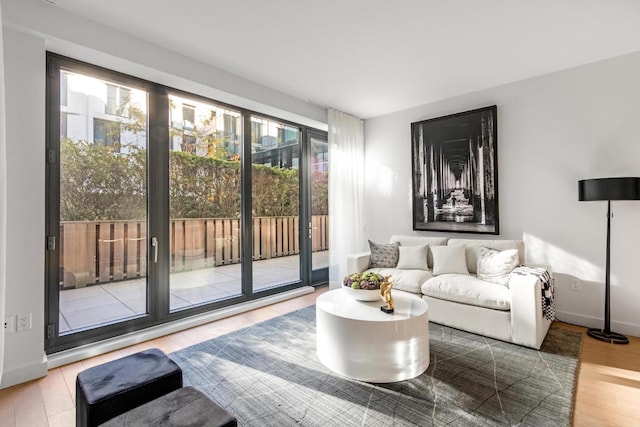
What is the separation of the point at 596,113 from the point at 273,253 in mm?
3990

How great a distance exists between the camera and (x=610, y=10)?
8.15ft

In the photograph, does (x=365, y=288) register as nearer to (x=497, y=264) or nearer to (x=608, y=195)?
(x=497, y=264)

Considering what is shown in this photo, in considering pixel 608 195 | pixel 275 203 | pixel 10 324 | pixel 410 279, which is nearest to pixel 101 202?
pixel 10 324

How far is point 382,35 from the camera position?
280cm

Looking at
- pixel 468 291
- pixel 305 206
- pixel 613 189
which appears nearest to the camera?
pixel 613 189

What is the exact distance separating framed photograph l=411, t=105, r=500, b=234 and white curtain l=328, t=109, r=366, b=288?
905 mm

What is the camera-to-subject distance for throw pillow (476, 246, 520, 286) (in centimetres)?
317

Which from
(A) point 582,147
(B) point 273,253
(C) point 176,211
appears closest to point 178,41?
(C) point 176,211

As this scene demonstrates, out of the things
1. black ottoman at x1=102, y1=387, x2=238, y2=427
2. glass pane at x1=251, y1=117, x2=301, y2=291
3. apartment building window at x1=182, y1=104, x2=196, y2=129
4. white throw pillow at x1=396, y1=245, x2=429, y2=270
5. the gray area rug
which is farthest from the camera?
glass pane at x1=251, y1=117, x2=301, y2=291

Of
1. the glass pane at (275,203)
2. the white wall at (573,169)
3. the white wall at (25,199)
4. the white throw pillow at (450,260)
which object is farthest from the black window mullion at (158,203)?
the white wall at (573,169)

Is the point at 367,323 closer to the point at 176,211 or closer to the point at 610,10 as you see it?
the point at 176,211

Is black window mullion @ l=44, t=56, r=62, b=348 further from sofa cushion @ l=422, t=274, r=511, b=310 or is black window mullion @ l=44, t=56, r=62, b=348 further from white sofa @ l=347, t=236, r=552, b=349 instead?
sofa cushion @ l=422, t=274, r=511, b=310

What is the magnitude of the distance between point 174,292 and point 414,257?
276 centimetres

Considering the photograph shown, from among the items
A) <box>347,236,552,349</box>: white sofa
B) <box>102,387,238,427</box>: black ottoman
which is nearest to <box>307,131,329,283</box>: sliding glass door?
<box>347,236,552,349</box>: white sofa
